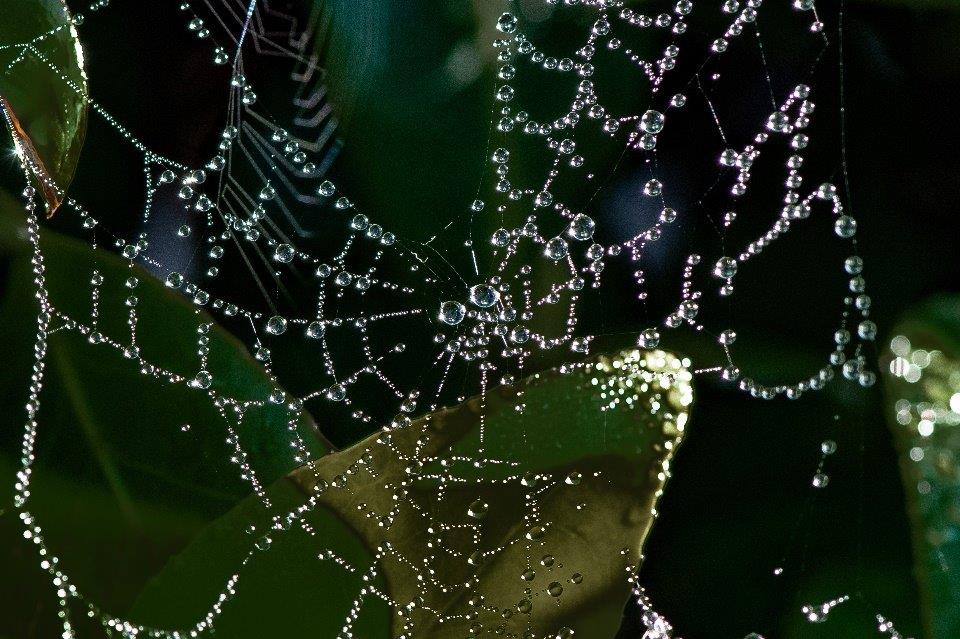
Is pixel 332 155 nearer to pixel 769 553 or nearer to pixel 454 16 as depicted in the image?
pixel 454 16

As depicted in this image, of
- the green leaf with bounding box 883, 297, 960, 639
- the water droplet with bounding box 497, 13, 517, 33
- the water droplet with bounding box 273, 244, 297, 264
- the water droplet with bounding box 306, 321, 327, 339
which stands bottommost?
the green leaf with bounding box 883, 297, 960, 639

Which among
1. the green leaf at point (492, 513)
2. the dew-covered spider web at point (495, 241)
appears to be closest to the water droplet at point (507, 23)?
the dew-covered spider web at point (495, 241)

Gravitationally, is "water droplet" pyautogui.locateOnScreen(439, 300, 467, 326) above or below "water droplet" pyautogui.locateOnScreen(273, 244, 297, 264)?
below

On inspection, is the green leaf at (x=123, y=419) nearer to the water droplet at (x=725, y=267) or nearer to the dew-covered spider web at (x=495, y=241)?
the dew-covered spider web at (x=495, y=241)

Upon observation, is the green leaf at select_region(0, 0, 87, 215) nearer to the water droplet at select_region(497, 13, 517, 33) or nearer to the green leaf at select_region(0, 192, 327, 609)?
the green leaf at select_region(0, 192, 327, 609)

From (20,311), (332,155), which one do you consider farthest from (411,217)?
(20,311)

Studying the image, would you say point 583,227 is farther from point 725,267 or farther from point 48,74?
point 48,74

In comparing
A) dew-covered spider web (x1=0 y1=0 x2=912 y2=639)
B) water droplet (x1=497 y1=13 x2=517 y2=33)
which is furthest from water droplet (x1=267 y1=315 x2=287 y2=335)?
water droplet (x1=497 y1=13 x2=517 y2=33)
